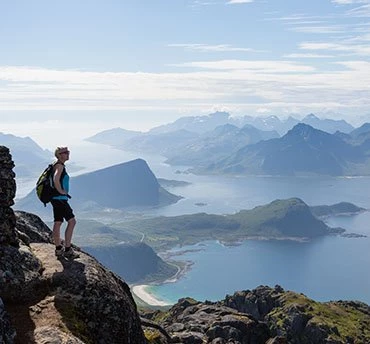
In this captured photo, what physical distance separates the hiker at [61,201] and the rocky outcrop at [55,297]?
771 millimetres

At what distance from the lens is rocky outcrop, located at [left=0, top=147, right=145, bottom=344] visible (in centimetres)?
1934

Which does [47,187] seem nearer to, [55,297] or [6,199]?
[6,199]

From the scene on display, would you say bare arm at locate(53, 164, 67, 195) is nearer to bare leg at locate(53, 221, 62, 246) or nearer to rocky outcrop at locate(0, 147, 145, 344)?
A: bare leg at locate(53, 221, 62, 246)

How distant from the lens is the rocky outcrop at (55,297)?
19344 millimetres

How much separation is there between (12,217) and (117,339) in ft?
23.5

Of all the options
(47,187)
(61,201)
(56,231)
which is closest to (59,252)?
(56,231)

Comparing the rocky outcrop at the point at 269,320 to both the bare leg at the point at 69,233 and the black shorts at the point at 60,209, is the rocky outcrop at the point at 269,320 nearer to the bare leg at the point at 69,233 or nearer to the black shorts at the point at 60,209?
the bare leg at the point at 69,233

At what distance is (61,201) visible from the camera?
24438 mm

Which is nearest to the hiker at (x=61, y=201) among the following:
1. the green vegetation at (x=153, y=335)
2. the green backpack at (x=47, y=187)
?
the green backpack at (x=47, y=187)

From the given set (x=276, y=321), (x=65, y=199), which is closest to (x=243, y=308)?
(x=276, y=321)

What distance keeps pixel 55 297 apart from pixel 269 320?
11553 cm

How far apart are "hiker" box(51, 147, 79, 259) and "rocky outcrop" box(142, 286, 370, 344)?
28.1 m

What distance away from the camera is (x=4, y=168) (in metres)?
22.7

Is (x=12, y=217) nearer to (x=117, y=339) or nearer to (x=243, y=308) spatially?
(x=117, y=339)
